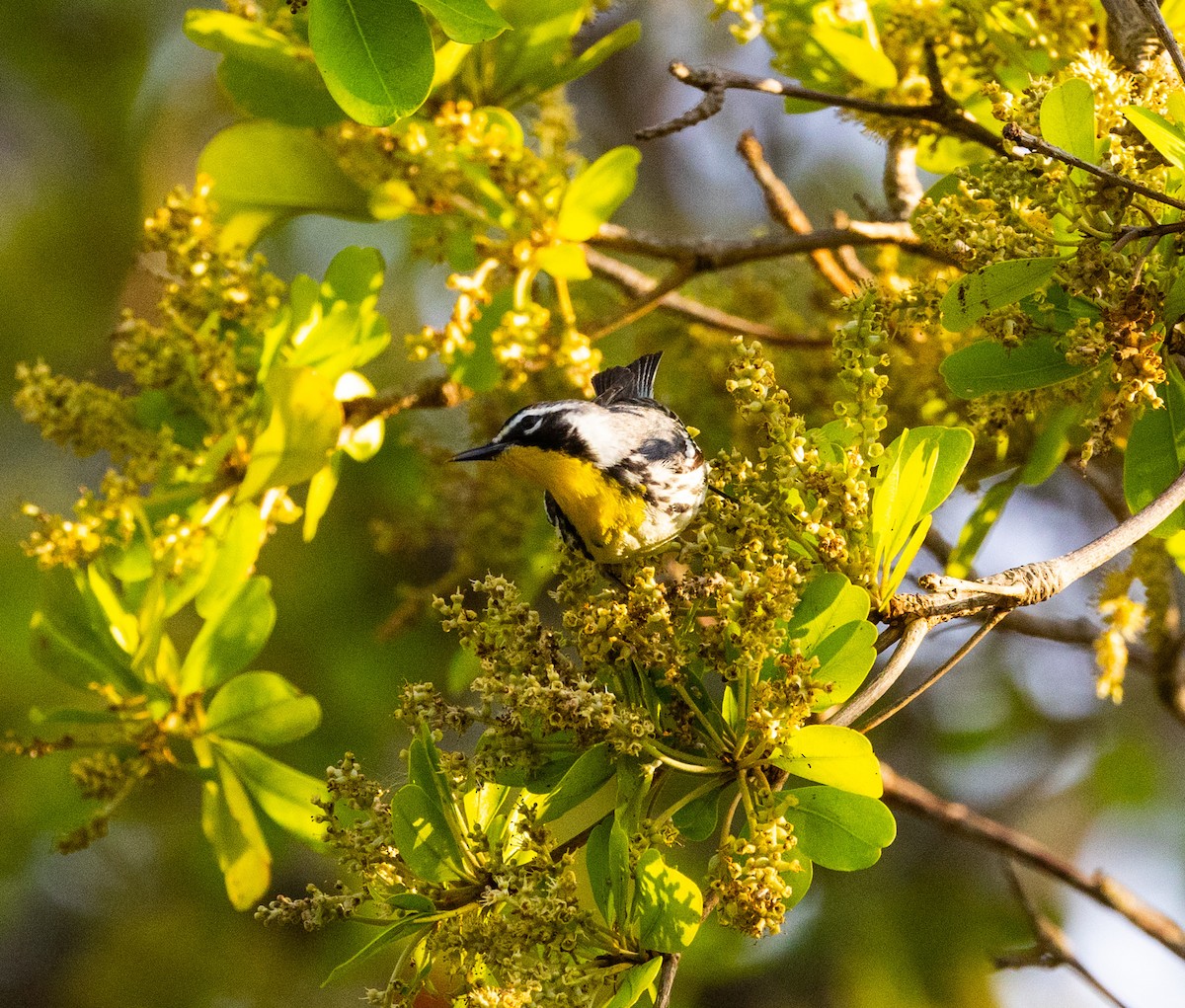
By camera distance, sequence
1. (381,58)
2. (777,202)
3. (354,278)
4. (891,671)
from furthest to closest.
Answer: (777,202), (354,278), (381,58), (891,671)

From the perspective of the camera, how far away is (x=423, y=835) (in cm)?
113

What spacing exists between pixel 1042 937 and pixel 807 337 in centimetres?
118

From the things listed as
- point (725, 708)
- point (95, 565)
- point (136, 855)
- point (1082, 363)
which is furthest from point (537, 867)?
point (136, 855)

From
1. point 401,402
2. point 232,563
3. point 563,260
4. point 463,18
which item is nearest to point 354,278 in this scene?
point 401,402

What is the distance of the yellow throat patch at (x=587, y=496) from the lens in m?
1.89

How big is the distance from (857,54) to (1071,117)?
2.38 ft

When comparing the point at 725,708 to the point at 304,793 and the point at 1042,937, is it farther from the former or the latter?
the point at 1042,937

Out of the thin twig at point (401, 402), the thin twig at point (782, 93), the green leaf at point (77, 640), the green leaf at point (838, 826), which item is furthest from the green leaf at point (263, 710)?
the thin twig at point (782, 93)

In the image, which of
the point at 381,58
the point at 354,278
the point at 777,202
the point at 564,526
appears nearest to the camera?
the point at 381,58

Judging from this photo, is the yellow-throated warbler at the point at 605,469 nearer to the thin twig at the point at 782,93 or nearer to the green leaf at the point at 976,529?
the green leaf at the point at 976,529

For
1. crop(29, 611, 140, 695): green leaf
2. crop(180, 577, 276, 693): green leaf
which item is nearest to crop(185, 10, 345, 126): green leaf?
crop(180, 577, 276, 693): green leaf

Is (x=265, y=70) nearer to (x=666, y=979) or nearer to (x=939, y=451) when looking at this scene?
(x=939, y=451)

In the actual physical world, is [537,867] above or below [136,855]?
above

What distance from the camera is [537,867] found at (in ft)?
3.58
